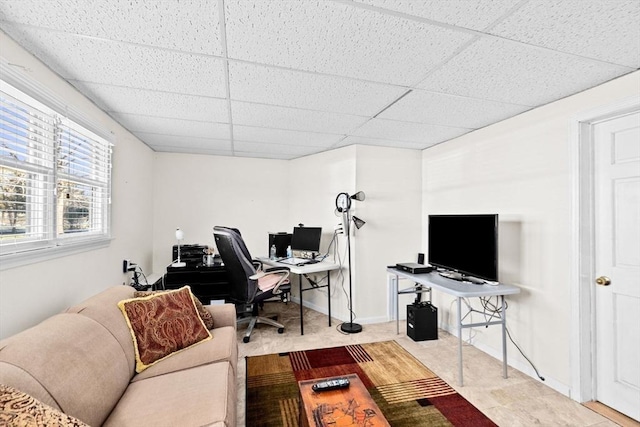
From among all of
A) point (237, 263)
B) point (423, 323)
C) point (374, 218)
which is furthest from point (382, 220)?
point (237, 263)

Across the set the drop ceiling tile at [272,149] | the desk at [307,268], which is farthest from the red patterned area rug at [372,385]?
the drop ceiling tile at [272,149]

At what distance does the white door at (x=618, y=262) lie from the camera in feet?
6.30

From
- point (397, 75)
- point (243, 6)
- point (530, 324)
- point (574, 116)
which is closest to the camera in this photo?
point (243, 6)

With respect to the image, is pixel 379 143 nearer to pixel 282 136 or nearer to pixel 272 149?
pixel 282 136

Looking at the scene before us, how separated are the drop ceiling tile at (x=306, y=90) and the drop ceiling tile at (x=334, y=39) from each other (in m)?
0.12

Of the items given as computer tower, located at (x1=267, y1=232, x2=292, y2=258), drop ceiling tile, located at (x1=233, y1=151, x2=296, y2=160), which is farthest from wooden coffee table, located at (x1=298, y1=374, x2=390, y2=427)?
drop ceiling tile, located at (x1=233, y1=151, x2=296, y2=160)

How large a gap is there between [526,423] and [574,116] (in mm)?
2174

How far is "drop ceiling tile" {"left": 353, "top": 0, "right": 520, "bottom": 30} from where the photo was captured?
1229 mm

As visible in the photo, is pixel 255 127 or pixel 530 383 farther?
pixel 255 127

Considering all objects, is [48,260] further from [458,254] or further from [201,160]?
[458,254]

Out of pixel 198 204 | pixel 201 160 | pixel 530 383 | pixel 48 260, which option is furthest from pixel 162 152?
pixel 530 383

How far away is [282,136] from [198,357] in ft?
7.83

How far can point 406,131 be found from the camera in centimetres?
312

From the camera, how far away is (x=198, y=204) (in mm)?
4355
